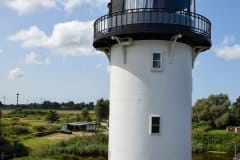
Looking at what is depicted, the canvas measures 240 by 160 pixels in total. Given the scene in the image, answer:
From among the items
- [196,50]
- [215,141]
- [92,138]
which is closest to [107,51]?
[196,50]

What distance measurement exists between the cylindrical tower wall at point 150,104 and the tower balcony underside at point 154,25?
1.45 ft

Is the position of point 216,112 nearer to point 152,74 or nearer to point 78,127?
point 78,127

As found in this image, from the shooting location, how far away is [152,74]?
1128cm

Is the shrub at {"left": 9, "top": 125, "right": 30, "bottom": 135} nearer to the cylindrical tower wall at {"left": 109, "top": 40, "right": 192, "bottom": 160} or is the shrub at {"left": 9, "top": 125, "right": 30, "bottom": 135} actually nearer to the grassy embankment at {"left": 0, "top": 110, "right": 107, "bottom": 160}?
the grassy embankment at {"left": 0, "top": 110, "right": 107, "bottom": 160}

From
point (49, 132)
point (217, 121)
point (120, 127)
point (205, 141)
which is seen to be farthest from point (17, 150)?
point (217, 121)

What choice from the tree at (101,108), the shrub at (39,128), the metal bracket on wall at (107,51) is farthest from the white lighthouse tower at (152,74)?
the tree at (101,108)

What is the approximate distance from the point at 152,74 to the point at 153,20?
4.87 feet

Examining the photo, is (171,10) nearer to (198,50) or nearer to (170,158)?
(198,50)

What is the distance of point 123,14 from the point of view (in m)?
11.1

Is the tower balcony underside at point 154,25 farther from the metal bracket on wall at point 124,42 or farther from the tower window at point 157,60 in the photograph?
the tower window at point 157,60

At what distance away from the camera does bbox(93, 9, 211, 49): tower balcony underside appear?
10.8 meters

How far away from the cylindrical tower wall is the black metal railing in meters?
0.66

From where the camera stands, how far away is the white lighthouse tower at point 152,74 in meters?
11.0

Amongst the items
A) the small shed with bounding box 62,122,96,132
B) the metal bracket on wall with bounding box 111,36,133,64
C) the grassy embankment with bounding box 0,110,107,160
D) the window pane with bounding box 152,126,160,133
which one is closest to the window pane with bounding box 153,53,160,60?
the metal bracket on wall with bounding box 111,36,133,64
